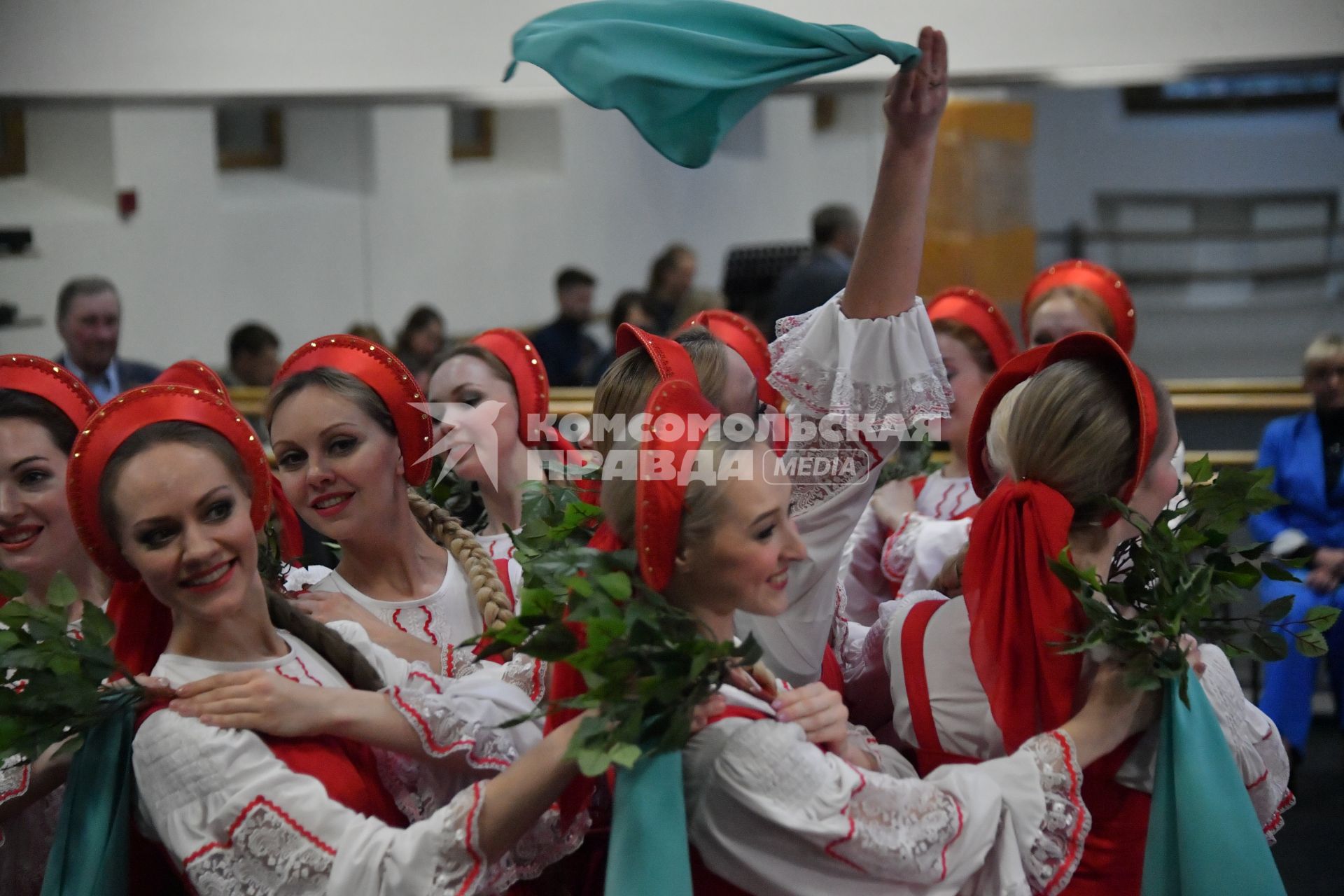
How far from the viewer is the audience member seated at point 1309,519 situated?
4.67 meters

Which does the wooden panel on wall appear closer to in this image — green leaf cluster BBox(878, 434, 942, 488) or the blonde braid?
green leaf cluster BBox(878, 434, 942, 488)

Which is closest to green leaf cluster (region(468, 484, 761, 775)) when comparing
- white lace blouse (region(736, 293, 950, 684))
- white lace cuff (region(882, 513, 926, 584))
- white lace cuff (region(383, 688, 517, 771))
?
white lace cuff (region(383, 688, 517, 771))

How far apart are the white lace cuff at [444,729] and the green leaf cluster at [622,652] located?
21 cm

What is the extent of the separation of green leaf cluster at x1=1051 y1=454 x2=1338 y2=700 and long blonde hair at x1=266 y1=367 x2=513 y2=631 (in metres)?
0.97

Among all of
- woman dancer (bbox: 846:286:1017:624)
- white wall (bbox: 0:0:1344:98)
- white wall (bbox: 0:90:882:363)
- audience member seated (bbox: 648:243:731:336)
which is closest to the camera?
woman dancer (bbox: 846:286:1017:624)

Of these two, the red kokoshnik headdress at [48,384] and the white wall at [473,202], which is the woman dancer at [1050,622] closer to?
the red kokoshnik headdress at [48,384]

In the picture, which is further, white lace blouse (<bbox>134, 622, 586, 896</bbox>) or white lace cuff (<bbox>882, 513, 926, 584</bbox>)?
white lace cuff (<bbox>882, 513, 926, 584</bbox>)

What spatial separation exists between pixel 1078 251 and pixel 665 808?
11.0 metres

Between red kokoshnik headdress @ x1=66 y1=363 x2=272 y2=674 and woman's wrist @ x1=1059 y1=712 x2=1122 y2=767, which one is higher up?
red kokoshnik headdress @ x1=66 y1=363 x2=272 y2=674

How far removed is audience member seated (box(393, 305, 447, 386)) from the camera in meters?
7.73

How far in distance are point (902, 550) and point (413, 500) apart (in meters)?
1.10

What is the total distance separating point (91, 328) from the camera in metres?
5.68

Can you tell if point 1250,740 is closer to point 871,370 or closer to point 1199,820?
point 1199,820

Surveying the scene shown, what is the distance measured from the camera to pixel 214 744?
1855 mm
